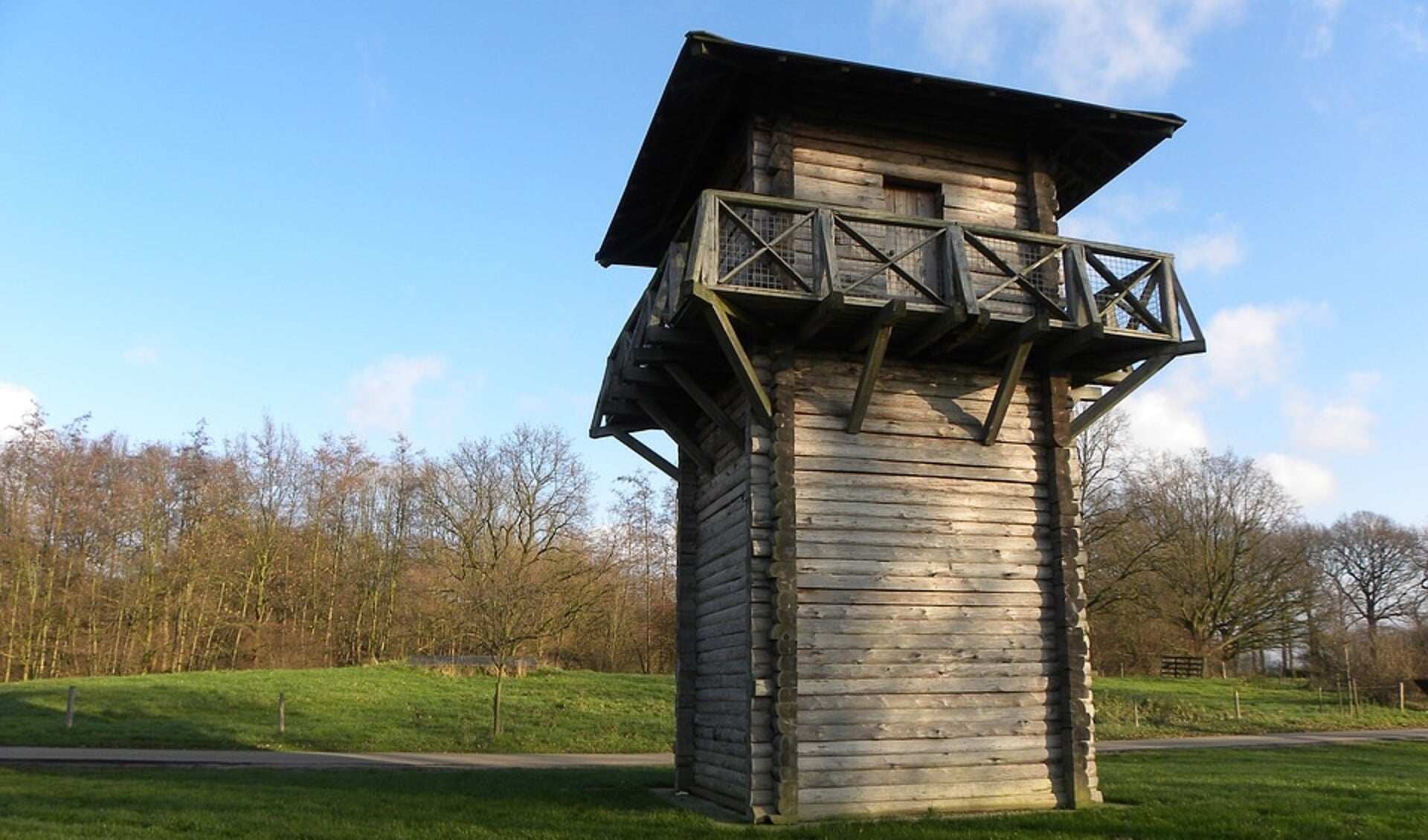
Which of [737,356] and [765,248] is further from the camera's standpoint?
[737,356]

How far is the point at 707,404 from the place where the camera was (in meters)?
13.0

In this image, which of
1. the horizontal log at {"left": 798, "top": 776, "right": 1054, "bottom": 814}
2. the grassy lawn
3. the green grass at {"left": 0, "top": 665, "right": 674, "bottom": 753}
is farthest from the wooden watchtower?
the grassy lawn

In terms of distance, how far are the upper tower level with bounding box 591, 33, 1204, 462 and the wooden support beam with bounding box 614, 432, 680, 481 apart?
29.0 inches

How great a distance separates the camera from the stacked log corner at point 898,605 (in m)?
11.6

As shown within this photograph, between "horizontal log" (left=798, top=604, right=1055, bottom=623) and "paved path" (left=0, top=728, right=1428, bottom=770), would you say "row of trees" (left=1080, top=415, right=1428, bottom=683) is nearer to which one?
"paved path" (left=0, top=728, right=1428, bottom=770)

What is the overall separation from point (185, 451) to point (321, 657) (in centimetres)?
1163

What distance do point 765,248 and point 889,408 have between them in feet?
9.59

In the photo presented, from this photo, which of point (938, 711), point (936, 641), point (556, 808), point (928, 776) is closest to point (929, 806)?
point (928, 776)

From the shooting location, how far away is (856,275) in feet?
40.9

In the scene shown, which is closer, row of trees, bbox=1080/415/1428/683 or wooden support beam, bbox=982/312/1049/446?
wooden support beam, bbox=982/312/1049/446

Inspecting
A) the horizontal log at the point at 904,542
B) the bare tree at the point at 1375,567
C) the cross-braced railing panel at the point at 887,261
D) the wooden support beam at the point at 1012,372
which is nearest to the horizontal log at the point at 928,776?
the horizontal log at the point at 904,542

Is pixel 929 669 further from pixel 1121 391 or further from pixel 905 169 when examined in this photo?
pixel 905 169

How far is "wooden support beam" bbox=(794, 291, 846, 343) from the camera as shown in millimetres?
10922

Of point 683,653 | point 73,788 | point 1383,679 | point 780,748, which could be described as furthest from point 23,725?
point 1383,679
